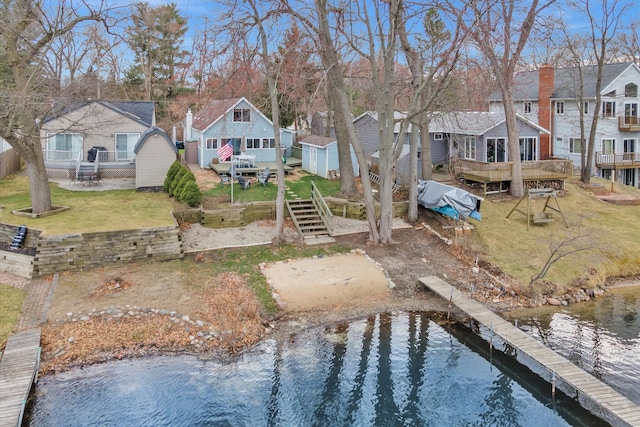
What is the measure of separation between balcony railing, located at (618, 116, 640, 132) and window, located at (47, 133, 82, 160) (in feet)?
126

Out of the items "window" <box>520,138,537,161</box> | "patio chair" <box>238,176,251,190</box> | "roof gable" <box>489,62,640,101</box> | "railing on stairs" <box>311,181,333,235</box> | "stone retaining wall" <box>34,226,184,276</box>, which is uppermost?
"roof gable" <box>489,62,640,101</box>

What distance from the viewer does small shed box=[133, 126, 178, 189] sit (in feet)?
78.4

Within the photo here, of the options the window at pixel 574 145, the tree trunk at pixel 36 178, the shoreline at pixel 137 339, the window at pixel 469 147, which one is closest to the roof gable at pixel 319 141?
the window at pixel 469 147

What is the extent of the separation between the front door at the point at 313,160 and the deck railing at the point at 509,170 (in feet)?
28.9

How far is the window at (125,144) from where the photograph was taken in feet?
95.2

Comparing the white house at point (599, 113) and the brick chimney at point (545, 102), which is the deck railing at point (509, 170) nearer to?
the brick chimney at point (545, 102)

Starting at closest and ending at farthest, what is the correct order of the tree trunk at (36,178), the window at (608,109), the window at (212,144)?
1. the tree trunk at (36,178)
2. the window at (212,144)
3. the window at (608,109)

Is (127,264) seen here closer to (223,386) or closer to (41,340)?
(41,340)

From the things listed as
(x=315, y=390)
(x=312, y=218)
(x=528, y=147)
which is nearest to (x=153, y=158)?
(x=312, y=218)

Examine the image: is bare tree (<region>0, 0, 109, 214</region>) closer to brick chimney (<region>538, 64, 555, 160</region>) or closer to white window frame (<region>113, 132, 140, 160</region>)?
white window frame (<region>113, 132, 140, 160</region>)

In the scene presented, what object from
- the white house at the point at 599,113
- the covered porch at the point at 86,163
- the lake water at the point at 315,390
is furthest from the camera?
the white house at the point at 599,113

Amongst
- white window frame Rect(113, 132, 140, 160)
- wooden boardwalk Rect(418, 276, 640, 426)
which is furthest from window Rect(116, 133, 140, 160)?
wooden boardwalk Rect(418, 276, 640, 426)

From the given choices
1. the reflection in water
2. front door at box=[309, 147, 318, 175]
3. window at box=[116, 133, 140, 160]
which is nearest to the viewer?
the reflection in water

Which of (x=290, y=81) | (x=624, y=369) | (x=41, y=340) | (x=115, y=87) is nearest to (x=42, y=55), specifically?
(x=290, y=81)
